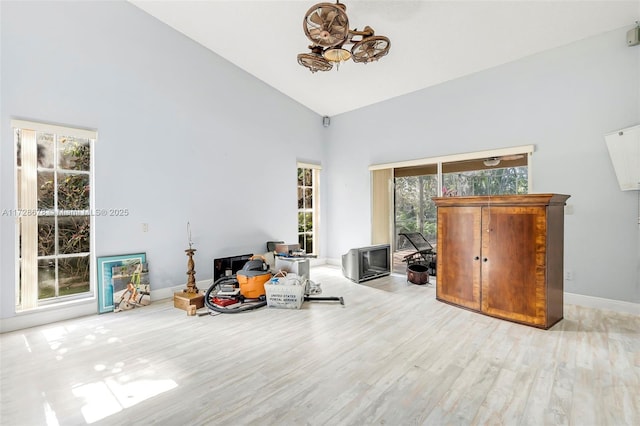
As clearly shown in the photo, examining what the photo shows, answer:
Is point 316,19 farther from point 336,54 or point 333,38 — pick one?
point 336,54

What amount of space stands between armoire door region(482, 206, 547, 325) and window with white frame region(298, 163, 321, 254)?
3.99 meters

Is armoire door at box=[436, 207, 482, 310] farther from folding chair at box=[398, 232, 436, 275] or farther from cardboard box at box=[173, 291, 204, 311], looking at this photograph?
cardboard box at box=[173, 291, 204, 311]

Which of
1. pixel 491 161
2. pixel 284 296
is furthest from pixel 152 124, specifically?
pixel 491 161

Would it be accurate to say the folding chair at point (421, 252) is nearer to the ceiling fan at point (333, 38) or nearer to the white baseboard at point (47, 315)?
the ceiling fan at point (333, 38)

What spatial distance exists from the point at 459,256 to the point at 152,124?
4717 millimetres

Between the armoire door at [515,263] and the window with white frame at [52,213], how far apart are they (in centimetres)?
506

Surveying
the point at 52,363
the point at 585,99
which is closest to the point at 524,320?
the point at 585,99

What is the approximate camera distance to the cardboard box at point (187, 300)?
384 cm

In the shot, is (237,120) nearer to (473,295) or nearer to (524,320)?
(473,295)

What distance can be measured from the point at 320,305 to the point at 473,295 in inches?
78.5

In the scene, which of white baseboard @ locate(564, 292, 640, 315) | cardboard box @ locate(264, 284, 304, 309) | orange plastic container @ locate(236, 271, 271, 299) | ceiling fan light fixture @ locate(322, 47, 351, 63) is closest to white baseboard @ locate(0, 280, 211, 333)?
orange plastic container @ locate(236, 271, 271, 299)

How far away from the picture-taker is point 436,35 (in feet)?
12.8

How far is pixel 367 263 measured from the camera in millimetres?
5484

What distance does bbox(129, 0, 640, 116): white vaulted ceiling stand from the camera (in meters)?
3.40
